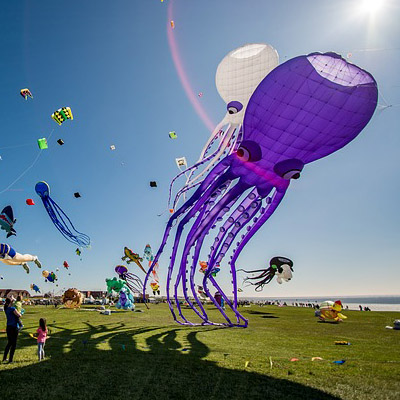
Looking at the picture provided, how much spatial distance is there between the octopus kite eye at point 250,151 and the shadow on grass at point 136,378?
6.62 meters

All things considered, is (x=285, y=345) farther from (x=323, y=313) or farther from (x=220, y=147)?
(x=323, y=313)

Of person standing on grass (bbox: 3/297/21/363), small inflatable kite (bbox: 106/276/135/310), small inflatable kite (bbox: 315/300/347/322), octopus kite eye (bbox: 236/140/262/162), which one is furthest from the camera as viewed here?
small inflatable kite (bbox: 106/276/135/310)

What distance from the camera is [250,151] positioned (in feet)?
33.7

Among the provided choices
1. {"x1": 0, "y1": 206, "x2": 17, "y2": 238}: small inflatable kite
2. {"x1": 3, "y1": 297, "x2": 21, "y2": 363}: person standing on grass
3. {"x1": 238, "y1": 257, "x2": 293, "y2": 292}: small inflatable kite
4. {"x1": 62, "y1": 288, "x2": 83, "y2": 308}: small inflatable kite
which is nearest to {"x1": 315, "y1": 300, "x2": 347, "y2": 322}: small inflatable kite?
{"x1": 238, "y1": 257, "x2": 293, "y2": 292}: small inflatable kite

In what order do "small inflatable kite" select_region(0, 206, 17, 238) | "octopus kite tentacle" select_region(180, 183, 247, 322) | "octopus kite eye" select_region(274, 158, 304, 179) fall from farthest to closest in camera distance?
"small inflatable kite" select_region(0, 206, 17, 238)
"octopus kite tentacle" select_region(180, 183, 247, 322)
"octopus kite eye" select_region(274, 158, 304, 179)

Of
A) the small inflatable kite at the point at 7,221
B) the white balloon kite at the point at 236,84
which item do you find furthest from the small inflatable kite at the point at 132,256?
the white balloon kite at the point at 236,84

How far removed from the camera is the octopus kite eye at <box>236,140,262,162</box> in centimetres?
1024

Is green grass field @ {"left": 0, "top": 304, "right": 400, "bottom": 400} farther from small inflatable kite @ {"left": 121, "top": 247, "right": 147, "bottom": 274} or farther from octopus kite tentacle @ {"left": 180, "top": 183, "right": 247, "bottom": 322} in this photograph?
small inflatable kite @ {"left": 121, "top": 247, "right": 147, "bottom": 274}

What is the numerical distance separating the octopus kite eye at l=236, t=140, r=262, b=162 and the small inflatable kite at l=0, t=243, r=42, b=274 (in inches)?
752

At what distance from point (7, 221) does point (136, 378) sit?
1728cm

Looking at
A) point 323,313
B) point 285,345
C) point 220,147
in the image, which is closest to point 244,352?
point 285,345

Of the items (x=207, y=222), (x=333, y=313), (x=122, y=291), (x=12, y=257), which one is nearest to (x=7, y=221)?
(x=12, y=257)

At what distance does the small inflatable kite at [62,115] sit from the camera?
48.1 feet

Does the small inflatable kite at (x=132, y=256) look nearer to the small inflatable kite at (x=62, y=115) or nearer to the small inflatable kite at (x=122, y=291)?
the small inflatable kite at (x=122, y=291)
